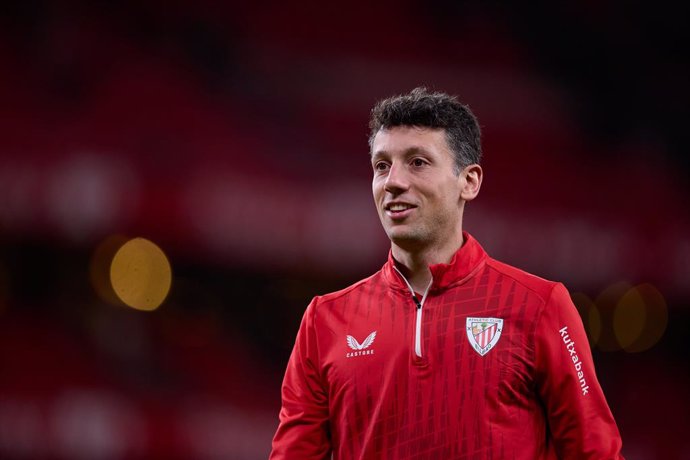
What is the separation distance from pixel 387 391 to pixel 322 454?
0.20 m

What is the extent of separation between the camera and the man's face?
178cm

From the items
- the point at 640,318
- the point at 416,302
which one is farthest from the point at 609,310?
the point at 416,302

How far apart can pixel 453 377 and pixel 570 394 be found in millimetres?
209

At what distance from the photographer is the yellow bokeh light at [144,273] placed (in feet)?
18.8

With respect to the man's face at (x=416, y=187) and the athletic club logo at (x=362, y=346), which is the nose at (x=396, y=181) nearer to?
the man's face at (x=416, y=187)

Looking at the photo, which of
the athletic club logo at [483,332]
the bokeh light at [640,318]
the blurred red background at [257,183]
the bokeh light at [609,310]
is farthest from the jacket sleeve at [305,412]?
the bokeh light at [640,318]

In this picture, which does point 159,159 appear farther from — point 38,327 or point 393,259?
point 393,259

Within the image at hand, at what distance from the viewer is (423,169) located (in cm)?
179

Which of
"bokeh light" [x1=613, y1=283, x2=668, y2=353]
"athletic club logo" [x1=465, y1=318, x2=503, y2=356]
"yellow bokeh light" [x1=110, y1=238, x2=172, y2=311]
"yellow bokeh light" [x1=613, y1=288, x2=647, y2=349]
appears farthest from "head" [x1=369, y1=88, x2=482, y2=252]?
"yellow bokeh light" [x1=613, y1=288, x2=647, y2=349]

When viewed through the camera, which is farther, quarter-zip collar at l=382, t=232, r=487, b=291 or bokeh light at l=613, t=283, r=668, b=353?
bokeh light at l=613, t=283, r=668, b=353

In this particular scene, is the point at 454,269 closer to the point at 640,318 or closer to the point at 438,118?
the point at 438,118

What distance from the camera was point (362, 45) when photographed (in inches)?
273

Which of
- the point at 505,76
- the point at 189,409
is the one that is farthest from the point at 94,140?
the point at 505,76

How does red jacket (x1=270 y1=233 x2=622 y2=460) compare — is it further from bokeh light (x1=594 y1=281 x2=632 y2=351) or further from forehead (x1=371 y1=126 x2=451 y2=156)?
bokeh light (x1=594 y1=281 x2=632 y2=351)
